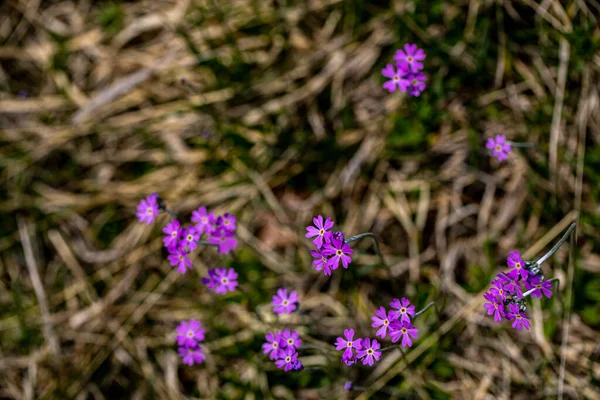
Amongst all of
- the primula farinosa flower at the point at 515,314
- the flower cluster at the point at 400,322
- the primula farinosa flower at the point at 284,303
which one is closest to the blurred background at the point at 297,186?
the primula farinosa flower at the point at 284,303

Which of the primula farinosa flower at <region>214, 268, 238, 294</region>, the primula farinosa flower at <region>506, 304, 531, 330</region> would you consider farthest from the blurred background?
the primula farinosa flower at <region>506, 304, 531, 330</region>

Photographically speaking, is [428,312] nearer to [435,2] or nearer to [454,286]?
[454,286]

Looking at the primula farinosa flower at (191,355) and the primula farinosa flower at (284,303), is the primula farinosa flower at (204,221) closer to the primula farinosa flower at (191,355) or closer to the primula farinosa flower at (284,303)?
the primula farinosa flower at (284,303)

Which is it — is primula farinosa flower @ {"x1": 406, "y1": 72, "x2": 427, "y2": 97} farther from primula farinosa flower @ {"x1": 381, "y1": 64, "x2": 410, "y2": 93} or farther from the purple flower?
the purple flower

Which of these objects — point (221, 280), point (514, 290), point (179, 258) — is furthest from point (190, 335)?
point (514, 290)

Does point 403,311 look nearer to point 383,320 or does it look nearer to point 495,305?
point 383,320

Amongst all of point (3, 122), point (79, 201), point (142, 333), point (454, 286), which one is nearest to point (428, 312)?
point (454, 286)
